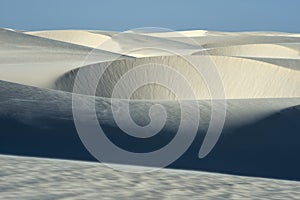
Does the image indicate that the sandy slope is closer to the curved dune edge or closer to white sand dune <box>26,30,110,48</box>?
the curved dune edge

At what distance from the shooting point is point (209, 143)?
6297 millimetres

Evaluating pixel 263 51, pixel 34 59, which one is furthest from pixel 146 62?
pixel 263 51

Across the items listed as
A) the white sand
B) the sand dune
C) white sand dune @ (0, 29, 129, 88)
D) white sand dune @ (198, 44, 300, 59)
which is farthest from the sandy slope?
white sand dune @ (198, 44, 300, 59)

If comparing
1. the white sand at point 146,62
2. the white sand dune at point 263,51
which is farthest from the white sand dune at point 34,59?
the white sand dune at point 263,51

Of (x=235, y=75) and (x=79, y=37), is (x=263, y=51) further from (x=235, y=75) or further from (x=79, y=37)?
(x=79, y=37)

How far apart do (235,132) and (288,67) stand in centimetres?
963

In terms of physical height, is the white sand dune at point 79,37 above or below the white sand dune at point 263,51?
above

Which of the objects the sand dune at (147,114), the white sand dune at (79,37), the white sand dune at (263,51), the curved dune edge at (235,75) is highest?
the white sand dune at (79,37)

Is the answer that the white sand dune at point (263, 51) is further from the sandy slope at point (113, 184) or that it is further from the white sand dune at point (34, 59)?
the sandy slope at point (113, 184)

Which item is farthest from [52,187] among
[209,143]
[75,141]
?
[209,143]

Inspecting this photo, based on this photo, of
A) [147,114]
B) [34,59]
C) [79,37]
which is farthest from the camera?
[79,37]

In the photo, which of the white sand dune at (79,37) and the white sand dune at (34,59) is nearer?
the white sand dune at (34,59)

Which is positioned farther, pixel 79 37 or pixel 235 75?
pixel 79 37

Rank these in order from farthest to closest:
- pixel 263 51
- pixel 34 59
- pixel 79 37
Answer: pixel 79 37
pixel 263 51
pixel 34 59
